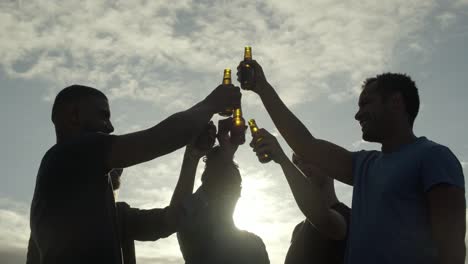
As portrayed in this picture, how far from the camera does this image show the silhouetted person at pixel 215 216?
180 inches

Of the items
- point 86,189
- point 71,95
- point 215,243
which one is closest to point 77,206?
point 86,189

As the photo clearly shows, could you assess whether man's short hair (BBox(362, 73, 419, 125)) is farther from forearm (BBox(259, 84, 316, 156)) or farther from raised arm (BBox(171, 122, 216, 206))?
raised arm (BBox(171, 122, 216, 206))

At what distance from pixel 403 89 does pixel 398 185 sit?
121 centimetres

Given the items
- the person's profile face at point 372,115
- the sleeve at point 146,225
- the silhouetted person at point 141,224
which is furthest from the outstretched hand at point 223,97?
the sleeve at point 146,225

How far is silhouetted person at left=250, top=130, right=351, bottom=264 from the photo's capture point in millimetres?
4430

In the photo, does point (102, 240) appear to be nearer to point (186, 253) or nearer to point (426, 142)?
point (186, 253)

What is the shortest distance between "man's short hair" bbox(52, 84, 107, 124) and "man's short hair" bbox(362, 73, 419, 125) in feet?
8.24

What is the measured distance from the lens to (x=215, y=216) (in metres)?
4.86

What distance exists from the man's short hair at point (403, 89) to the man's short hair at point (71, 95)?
8.24 ft

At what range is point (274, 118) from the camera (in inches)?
197

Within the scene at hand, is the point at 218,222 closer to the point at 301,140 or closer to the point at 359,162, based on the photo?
the point at 301,140

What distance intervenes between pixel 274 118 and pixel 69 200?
95.1 inches

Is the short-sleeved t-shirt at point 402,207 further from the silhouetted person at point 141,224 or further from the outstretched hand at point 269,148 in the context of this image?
the silhouetted person at point 141,224

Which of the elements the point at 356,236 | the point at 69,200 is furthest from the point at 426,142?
the point at 69,200
